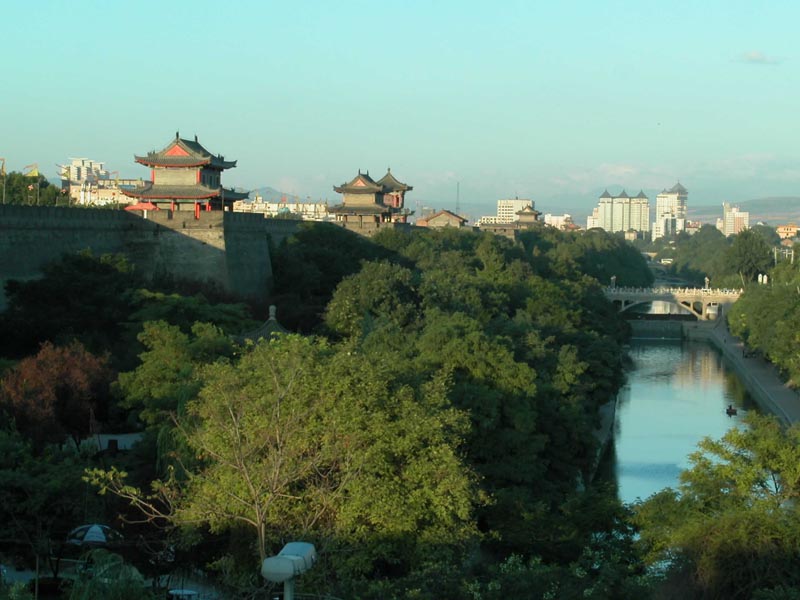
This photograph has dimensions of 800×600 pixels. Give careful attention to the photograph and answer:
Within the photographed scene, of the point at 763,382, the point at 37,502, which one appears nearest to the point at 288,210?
the point at 763,382

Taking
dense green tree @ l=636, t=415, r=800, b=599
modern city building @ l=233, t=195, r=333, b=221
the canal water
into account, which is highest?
modern city building @ l=233, t=195, r=333, b=221

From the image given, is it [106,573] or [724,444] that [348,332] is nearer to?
[724,444]

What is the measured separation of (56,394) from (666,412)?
21.5 m

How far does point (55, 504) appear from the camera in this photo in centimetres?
1279

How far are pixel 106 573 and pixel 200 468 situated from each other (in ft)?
15.3

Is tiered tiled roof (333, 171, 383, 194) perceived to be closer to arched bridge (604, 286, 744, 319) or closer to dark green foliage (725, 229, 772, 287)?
arched bridge (604, 286, 744, 319)

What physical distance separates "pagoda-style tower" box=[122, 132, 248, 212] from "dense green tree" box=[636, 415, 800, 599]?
21959 mm

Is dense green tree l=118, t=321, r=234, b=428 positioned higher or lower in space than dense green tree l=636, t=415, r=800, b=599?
higher

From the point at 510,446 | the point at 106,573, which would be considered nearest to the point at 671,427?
the point at 510,446

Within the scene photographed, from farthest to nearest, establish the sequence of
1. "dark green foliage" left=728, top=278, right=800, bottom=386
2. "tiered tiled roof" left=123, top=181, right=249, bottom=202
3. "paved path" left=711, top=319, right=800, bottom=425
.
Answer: "dark green foliage" left=728, top=278, right=800, bottom=386
"tiered tiled roof" left=123, top=181, right=249, bottom=202
"paved path" left=711, top=319, right=800, bottom=425

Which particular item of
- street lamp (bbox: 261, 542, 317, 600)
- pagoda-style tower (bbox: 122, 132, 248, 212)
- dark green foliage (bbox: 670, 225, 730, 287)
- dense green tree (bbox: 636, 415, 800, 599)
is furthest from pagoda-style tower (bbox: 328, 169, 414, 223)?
street lamp (bbox: 261, 542, 317, 600)

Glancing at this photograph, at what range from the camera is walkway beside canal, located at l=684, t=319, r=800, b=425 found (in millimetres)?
33469

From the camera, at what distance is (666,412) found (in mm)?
34781

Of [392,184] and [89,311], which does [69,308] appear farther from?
[392,184]
